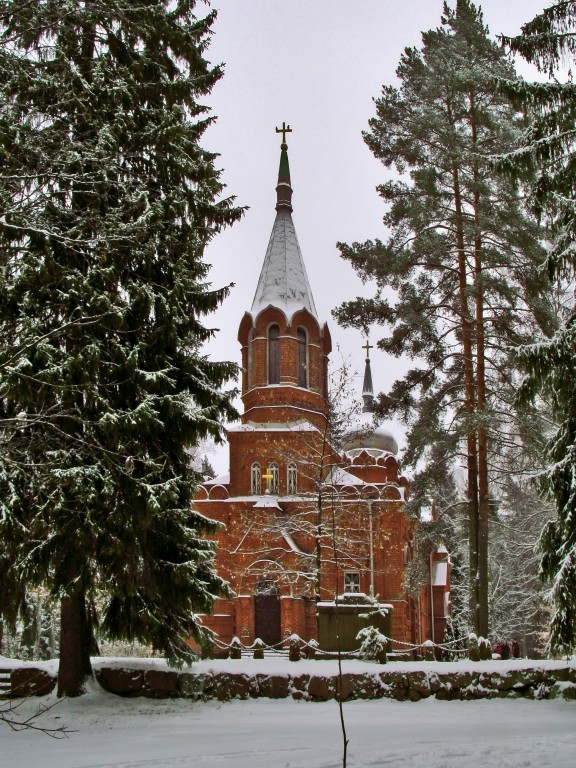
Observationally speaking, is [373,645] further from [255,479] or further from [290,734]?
[255,479]

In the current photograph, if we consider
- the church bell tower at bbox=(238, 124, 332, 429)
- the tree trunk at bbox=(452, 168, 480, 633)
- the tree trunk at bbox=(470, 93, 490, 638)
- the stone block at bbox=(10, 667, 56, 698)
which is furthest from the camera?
the church bell tower at bbox=(238, 124, 332, 429)

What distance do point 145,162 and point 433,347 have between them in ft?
25.6

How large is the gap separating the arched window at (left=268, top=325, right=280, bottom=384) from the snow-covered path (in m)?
19.8

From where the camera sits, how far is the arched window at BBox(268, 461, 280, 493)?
96.1ft

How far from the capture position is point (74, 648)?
10.6 meters

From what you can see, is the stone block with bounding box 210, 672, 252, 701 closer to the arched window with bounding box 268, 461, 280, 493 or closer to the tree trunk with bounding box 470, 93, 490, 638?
the tree trunk with bounding box 470, 93, 490, 638

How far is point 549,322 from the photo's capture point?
48.0ft

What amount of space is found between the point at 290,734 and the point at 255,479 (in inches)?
823

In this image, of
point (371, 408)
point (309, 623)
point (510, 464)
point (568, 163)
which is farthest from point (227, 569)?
point (568, 163)

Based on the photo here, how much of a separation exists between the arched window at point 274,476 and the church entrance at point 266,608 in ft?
12.3

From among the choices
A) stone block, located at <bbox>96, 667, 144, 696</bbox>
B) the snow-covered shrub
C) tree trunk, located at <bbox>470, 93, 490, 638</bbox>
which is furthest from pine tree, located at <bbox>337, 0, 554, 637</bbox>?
stone block, located at <bbox>96, 667, 144, 696</bbox>

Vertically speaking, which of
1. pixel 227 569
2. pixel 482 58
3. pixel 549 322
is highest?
pixel 482 58

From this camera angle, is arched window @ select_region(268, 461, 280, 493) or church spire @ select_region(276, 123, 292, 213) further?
church spire @ select_region(276, 123, 292, 213)

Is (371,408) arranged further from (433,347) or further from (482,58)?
(482,58)
